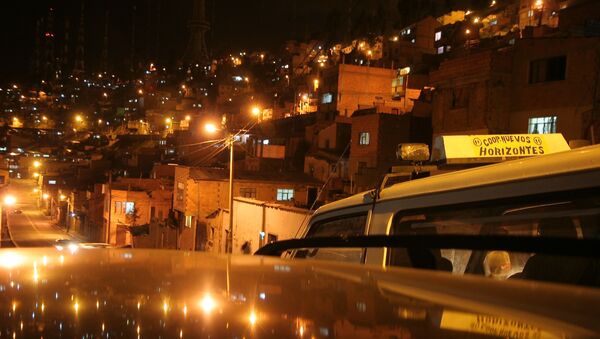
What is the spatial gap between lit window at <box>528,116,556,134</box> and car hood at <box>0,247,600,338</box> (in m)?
18.7

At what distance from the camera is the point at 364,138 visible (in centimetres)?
3181

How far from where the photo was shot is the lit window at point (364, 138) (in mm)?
31359

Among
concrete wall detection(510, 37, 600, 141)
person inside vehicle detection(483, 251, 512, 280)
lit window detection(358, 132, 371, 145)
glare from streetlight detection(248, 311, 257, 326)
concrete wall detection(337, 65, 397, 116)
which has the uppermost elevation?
concrete wall detection(337, 65, 397, 116)

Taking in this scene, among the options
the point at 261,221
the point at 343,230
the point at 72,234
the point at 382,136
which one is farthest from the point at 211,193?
the point at 72,234

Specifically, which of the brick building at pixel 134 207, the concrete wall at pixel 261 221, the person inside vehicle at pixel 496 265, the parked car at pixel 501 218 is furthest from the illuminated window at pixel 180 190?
the person inside vehicle at pixel 496 265

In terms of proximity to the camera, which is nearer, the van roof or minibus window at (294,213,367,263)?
the van roof

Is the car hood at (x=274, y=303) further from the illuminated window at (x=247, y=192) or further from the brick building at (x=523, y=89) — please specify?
the illuminated window at (x=247, y=192)

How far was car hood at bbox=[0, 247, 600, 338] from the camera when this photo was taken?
2037 mm

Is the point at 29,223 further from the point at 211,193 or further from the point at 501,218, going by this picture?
the point at 501,218

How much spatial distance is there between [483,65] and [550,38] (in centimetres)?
295

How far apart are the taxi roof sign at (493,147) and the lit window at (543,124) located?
1612cm

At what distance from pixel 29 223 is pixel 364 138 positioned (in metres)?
44.6

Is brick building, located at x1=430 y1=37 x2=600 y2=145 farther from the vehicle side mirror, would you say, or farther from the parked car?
the parked car

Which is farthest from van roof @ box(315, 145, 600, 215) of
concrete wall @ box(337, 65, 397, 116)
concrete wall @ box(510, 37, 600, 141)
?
concrete wall @ box(337, 65, 397, 116)
